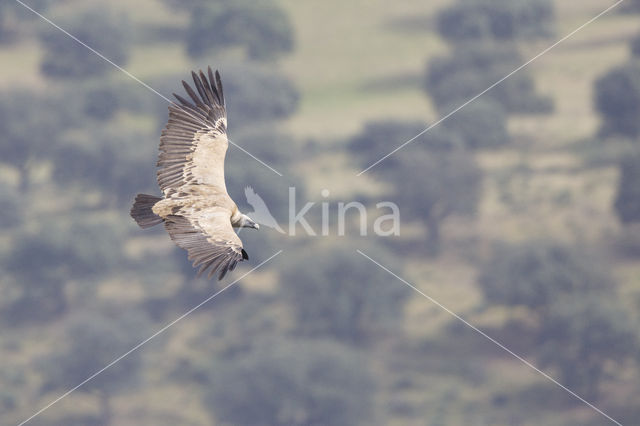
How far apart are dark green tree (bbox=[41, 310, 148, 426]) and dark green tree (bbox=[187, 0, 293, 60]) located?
37.8 m

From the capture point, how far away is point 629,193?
2926 inches

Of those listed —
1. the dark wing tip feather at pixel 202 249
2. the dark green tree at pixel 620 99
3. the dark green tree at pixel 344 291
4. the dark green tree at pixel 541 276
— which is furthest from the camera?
the dark green tree at pixel 620 99

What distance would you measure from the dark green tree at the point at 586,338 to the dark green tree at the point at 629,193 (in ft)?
23.0

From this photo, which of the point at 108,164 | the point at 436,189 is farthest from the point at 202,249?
the point at 108,164

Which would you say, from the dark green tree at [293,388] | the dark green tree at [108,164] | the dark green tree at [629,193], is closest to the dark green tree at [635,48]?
the dark green tree at [629,193]

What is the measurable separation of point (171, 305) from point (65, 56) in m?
35.7

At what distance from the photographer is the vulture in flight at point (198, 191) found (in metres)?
14.3

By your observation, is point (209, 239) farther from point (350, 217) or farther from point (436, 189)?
point (350, 217)

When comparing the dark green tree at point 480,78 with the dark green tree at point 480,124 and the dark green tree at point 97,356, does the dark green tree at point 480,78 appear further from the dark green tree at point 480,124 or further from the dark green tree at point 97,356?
the dark green tree at point 97,356

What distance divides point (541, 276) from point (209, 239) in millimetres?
58725

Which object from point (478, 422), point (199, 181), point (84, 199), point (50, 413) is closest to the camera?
point (199, 181)

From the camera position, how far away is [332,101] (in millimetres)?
97500

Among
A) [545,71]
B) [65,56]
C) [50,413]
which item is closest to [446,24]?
[545,71]

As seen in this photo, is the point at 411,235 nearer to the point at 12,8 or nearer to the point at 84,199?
the point at 84,199
